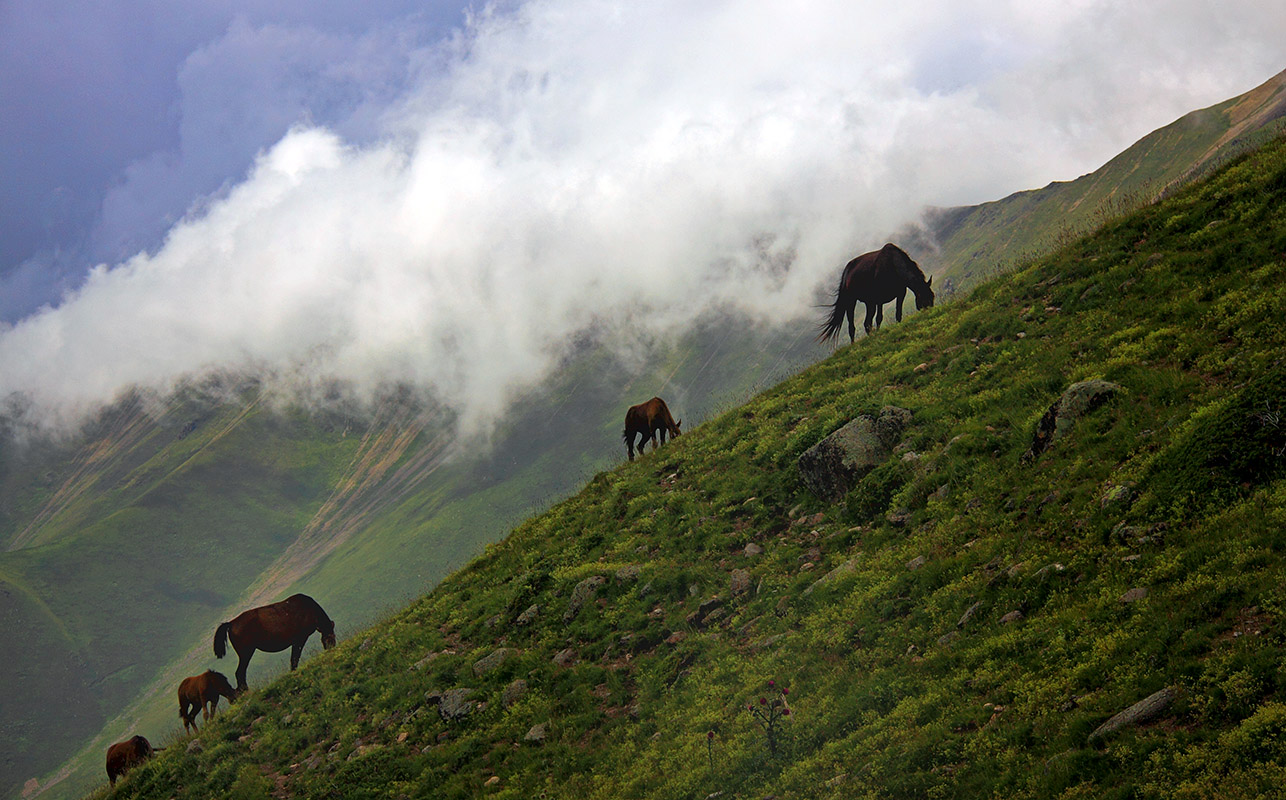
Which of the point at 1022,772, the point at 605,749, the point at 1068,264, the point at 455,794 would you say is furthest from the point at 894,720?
the point at 1068,264

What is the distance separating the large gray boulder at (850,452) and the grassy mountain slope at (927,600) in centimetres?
53

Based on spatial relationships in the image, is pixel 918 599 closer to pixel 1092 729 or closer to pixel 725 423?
pixel 1092 729

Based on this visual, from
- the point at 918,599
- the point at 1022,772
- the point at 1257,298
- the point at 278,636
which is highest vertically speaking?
the point at 278,636

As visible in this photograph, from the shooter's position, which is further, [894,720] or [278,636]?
[278,636]

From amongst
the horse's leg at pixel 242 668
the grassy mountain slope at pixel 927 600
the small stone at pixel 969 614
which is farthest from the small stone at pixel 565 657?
the horse's leg at pixel 242 668

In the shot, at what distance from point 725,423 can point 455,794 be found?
52.9 ft

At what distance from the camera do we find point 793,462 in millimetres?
21922

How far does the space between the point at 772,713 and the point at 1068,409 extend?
904cm

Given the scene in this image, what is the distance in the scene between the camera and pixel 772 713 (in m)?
12.5

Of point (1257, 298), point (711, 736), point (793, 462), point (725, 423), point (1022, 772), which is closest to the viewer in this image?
point (1022, 772)

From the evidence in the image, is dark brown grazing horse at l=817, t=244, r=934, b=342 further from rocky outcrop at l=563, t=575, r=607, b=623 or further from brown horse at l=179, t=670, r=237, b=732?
brown horse at l=179, t=670, r=237, b=732

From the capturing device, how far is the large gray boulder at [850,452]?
780 inches

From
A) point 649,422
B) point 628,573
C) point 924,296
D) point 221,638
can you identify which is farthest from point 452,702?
point 924,296

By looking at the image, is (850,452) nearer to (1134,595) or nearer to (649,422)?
(1134,595)
